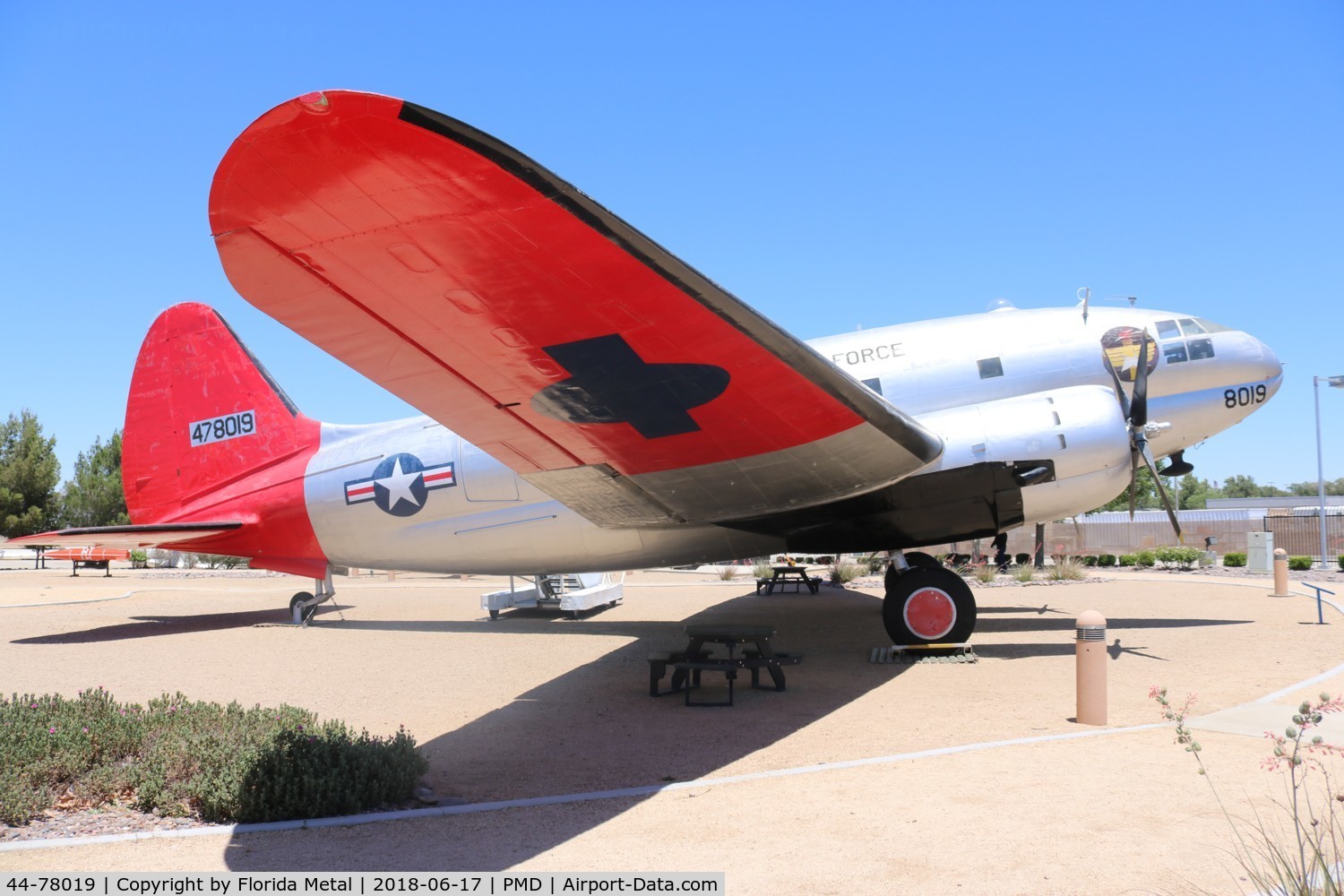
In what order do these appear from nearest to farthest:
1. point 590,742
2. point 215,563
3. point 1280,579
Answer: point 590,742, point 1280,579, point 215,563

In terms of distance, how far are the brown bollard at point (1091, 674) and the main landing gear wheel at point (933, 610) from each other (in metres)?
3.59

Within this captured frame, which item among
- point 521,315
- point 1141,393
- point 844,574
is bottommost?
point 844,574

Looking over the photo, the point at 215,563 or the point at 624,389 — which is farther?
the point at 215,563

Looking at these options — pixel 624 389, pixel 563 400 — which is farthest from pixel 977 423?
pixel 563 400

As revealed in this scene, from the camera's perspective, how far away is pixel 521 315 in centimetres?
616

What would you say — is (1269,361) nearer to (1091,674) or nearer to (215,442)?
(1091,674)

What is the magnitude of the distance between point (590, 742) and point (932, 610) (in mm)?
5576

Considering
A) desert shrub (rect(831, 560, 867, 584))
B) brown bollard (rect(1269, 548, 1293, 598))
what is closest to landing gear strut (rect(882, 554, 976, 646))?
brown bollard (rect(1269, 548, 1293, 598))

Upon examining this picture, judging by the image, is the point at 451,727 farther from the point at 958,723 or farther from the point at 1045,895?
the point at 1045,895

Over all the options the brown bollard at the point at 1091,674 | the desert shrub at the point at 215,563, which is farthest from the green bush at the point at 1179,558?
the desert shrub at the point at 215,563

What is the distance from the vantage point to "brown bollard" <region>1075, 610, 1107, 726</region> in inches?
294

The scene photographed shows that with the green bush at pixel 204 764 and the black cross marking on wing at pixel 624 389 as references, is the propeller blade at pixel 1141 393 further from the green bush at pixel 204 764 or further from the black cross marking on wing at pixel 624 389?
the green bush at pixel 204 764

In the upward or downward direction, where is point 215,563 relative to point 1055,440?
downward

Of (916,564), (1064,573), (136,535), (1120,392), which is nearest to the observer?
(1120,392)
